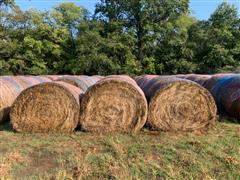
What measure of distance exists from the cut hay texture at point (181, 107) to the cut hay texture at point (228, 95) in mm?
1165

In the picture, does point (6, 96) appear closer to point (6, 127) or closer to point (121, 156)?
point (6, 127)

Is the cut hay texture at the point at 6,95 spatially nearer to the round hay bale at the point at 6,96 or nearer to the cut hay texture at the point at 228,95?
the round hay bale at the point at 6,96

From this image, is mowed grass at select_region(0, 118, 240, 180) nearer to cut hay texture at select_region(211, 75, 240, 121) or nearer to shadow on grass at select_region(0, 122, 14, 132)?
shadow on grass at select_region(0, 122, 14, 132)

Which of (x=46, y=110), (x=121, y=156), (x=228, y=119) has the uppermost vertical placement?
(x=46, y=110)

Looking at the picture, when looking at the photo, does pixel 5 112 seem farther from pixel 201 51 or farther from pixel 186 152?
pixel 201 51

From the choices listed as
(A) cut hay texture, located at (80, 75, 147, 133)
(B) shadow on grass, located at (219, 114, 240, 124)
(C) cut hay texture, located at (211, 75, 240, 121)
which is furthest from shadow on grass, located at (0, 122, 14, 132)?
(C) cut hay texture, located at (211, 75, 240, 121)

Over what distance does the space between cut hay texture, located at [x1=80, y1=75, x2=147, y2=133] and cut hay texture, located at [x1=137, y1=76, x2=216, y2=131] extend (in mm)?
→ 278

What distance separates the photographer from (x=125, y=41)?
1216 inches

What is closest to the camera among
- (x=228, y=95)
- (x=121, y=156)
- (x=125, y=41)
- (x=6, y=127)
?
(x=121, y=156)

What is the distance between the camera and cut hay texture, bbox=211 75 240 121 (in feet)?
24.7

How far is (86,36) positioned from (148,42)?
5.85 metres

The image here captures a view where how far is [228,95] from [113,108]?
2.87 m

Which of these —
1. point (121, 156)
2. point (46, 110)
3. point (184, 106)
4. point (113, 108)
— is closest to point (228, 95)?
point (184, 106)

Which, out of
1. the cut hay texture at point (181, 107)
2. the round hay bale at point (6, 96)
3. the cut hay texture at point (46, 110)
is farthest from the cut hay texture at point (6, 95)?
the cut hay texture at point (181, 107)
